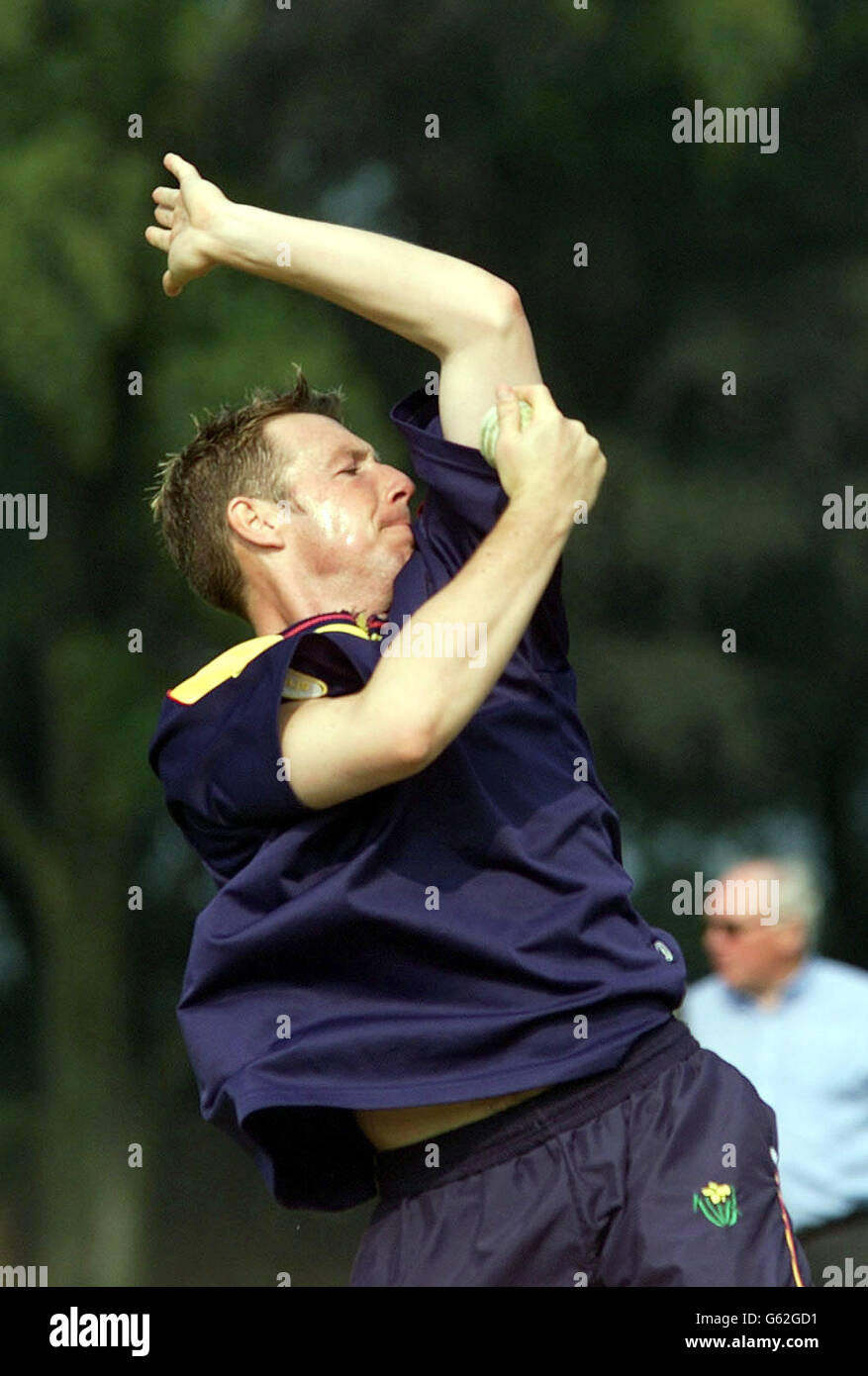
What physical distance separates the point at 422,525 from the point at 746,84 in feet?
20.3

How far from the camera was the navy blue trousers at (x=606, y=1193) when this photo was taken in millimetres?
2184

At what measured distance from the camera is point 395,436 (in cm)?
751

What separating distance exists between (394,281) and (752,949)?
2491mm

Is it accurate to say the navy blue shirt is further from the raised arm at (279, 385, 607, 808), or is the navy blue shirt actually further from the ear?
the ear

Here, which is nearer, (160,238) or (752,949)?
(160,238)

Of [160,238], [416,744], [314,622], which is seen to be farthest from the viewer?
[160,238]

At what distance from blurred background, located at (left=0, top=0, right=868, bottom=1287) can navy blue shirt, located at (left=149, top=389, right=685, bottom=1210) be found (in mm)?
5365

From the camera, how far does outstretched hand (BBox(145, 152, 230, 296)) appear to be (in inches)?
91.1

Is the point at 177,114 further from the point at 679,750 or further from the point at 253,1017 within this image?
the point at 253,1017
